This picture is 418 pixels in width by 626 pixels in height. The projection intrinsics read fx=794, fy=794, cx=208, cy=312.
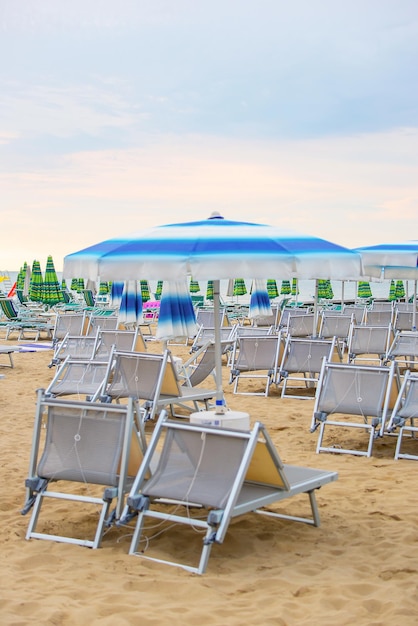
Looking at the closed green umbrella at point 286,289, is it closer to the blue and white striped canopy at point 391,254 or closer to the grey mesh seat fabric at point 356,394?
the blue and white striped canopy at point 391,254

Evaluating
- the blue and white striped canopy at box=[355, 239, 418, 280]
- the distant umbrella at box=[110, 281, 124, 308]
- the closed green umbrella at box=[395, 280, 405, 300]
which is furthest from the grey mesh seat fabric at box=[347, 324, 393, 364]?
the closed green umbrella at box=[395, 280, 405, 300]

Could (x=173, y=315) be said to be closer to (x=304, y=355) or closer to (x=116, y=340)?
(x=304, y=355)

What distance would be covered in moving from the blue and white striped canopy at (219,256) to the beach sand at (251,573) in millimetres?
1469

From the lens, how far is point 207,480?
399 cm

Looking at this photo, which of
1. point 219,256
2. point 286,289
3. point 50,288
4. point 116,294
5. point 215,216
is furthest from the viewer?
point 286,289

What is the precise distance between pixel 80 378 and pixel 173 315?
3.73 feet

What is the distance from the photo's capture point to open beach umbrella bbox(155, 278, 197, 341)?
8.07 m

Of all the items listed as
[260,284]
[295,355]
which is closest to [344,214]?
[260,284]

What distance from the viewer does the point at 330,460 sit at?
6449 mm

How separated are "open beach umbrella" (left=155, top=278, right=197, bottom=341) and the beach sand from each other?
9.07ft

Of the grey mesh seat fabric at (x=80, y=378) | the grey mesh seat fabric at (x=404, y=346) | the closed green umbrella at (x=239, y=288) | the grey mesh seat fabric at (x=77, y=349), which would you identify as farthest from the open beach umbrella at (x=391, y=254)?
the closed green umbrella at (x=239, y=288)

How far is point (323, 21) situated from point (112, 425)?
814 cm

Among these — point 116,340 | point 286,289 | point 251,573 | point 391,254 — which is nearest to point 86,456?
point 251,573

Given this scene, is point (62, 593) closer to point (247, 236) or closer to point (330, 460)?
point (247, 236)
